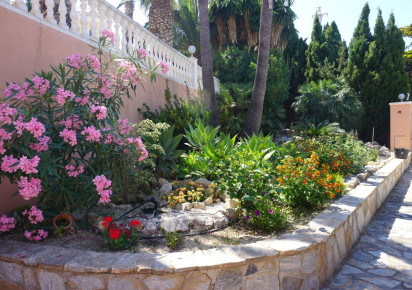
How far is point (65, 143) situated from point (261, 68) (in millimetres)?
5368

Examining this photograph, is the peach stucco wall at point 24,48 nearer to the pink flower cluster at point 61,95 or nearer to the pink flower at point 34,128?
the pink flower cluster at point 61,95

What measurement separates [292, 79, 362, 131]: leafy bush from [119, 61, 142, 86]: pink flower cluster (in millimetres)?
10868

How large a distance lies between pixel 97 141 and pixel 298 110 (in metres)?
12.4

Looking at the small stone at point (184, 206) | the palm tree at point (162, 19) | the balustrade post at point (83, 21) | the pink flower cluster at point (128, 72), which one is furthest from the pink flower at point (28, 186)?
the palm tree at point (162, 19)

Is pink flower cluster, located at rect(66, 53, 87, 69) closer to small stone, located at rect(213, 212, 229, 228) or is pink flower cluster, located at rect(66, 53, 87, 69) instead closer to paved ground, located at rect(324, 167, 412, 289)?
small stone, located at rect(213, 212, 229, 228)

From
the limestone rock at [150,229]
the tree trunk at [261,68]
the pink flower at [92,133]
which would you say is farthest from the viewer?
the tree trunk at [261,68]

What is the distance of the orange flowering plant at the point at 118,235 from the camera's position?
2.78 metres

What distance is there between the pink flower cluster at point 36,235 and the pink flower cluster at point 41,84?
1.24 metres

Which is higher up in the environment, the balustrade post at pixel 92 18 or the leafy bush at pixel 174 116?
the balustrade post at pixel 92 18

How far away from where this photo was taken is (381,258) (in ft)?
11.3

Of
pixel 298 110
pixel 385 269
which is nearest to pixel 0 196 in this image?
pixel 385 269

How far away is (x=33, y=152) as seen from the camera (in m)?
2.77

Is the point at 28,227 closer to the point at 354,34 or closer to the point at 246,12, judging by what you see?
the point at 246,12

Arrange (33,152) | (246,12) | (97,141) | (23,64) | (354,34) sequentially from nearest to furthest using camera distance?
(33,152)
(97,141)
(23,64)
(246,12)
(354,34)
